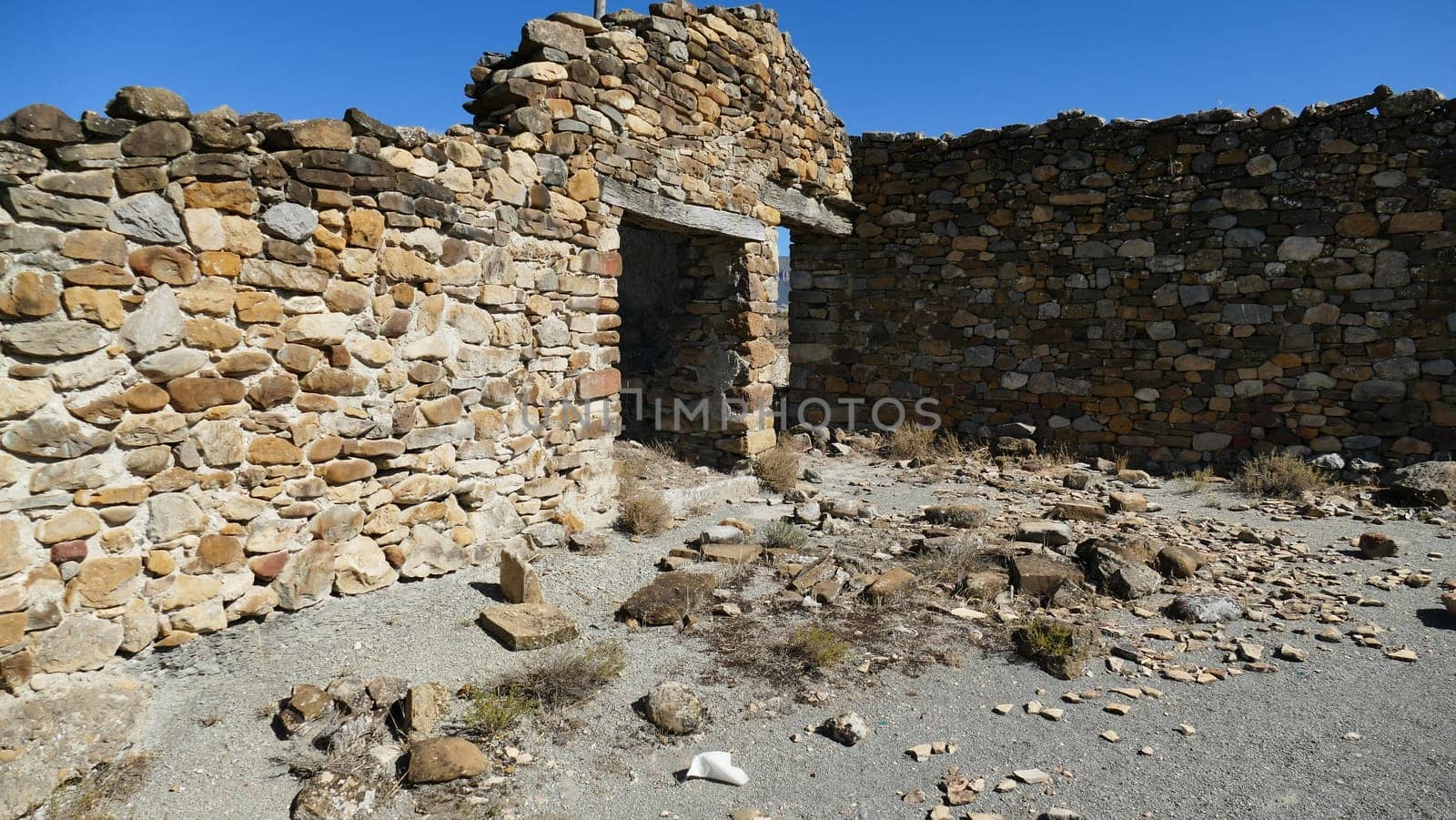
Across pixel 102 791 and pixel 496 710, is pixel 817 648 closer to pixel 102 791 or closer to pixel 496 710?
pixel 496 710

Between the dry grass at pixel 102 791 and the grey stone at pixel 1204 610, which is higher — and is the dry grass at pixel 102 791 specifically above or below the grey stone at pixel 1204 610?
below

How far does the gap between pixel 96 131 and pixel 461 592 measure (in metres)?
2.39

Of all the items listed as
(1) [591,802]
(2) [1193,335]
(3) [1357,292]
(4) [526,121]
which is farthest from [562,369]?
(3) [1357,292]

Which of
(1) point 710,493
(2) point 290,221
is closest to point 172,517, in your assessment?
(2) point 290,221

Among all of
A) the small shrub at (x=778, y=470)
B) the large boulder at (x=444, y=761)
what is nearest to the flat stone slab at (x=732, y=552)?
the small shrub at (x=778, y=470)

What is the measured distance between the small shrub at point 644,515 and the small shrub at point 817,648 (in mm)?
1770

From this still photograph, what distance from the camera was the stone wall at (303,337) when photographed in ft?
9.45

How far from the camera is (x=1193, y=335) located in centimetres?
752

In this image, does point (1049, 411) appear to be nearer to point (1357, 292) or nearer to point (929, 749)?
point (1357, 292)

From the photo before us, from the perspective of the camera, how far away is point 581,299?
16.8ft

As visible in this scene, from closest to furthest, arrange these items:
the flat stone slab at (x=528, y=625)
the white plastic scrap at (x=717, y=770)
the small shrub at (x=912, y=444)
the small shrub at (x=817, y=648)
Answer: the white plastic scrap at (x=717, y=770), the small shrub at (x=817, y=648), the flat stone slab at (x=528, y=625), the small shrub at (x=912, y=444)

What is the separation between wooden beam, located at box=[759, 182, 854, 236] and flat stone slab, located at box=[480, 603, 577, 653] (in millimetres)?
4162

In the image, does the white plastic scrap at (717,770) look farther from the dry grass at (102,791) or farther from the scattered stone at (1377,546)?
the scattered stone at (1377,546)

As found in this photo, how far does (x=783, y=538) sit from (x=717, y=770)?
234 cm
